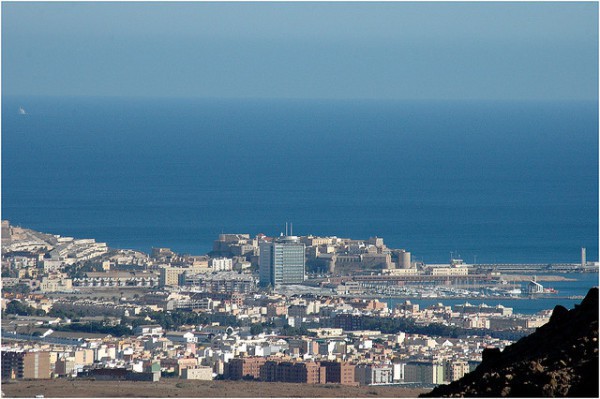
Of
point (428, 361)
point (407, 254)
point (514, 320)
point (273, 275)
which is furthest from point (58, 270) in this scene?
point (428, 361)

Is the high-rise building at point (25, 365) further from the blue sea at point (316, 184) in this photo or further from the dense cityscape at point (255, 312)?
the blue sea at point (316, 184)

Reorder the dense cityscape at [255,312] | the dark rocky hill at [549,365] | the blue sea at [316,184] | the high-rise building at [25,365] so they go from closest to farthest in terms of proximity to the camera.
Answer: the dark rocky hill at [549,365] < the high-rise building at [25,365] < the dense cityscape at [255,312] < the blue sea at [316,184]

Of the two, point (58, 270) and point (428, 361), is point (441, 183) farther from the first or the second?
point (428, 361)

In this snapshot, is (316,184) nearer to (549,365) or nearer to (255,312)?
(255,312)

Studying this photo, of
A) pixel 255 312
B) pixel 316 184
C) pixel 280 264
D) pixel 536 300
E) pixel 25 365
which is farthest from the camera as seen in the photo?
pixel 316 184

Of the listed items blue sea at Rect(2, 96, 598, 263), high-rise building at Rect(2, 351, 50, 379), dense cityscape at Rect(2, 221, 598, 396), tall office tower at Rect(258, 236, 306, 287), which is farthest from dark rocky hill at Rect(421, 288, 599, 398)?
blue sea at Rect(2, 96, 598, 263)

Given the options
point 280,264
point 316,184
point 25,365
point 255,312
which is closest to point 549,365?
point 25,365

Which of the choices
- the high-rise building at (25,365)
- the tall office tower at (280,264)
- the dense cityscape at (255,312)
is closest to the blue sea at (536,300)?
the dense cityscape at (255,312)
